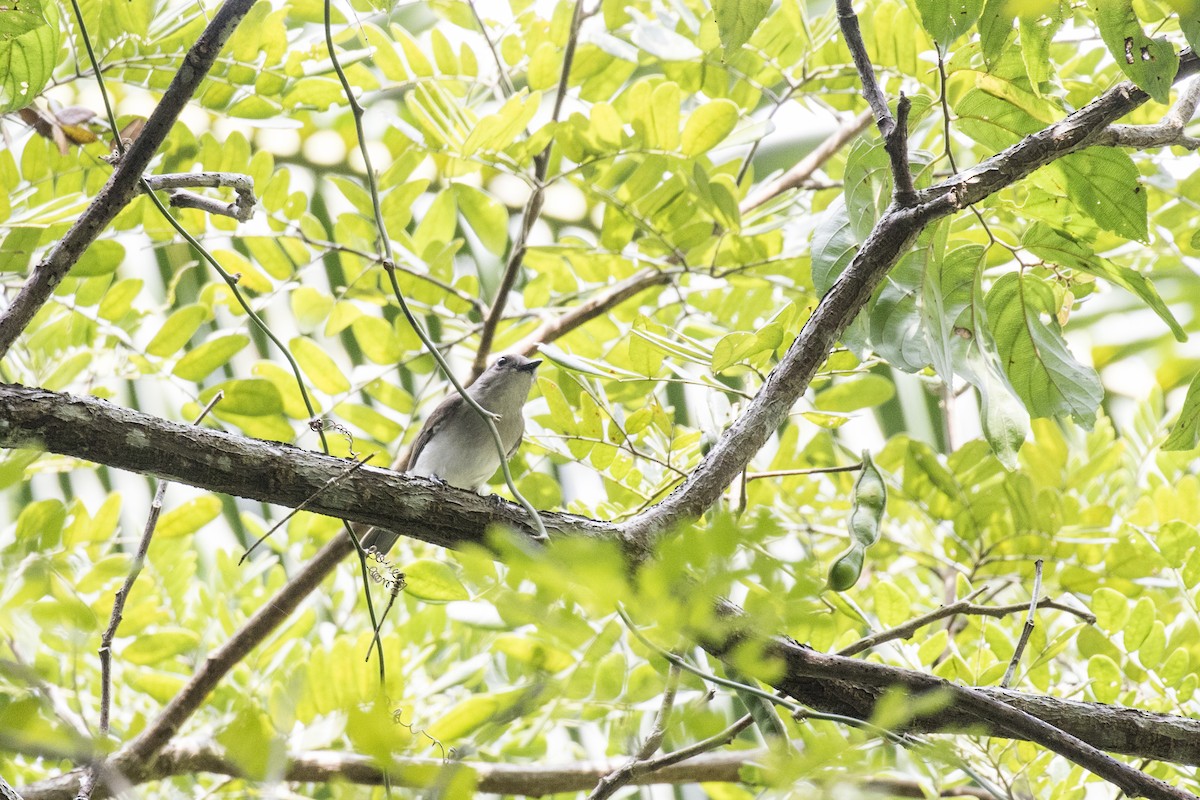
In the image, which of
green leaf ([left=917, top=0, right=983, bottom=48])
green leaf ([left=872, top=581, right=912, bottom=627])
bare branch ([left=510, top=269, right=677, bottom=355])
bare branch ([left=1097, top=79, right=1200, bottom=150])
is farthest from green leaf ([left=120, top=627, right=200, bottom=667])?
bare branch ([left=1097, top=79, right=1200, bottom=150])

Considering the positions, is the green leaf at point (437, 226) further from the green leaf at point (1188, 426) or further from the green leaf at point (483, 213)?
the green leaf at point (1188, 426)

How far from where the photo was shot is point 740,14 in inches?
68.1

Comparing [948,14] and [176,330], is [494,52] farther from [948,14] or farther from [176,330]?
[948,14]

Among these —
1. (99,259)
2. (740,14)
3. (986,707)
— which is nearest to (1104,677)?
(986,707)

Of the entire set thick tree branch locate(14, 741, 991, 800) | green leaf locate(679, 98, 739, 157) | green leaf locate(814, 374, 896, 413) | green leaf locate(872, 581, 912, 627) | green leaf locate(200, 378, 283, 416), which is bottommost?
thick tree branch locate(14, 741, 991, 800)

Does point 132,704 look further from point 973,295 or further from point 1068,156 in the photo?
point 1068,156

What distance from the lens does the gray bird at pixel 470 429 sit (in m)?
3.77

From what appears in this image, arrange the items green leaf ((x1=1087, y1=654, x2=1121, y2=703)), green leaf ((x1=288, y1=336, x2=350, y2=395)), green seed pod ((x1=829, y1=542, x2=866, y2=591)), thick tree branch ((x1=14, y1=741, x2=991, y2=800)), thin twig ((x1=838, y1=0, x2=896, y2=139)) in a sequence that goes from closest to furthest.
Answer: thin twig ((x1=838, y1=0, x2=896, y2=139)) < green seed pod ((x1=829, y1=542, x2=866, y2=591)) < green leaf ((x1=1087, y1=654, x2=1121, y2=703)) < thick tree branch ((x1=14, y1=741, x2=991, y2=800)) < green leaf ((x1=288, y1=336, x2=350, y2=395))

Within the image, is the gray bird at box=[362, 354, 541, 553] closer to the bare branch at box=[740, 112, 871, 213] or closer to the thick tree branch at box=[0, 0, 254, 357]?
the bare branch at box=[740, 112, 871, 213]

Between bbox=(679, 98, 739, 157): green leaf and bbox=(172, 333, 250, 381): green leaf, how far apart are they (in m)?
1.31

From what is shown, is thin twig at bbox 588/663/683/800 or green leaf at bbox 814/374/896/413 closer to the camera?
thin twig at bbox 588/663/683/800

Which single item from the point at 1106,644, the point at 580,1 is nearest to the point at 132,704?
the point at 580,1

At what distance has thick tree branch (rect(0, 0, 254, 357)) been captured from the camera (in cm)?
168

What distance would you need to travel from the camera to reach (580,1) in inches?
109
